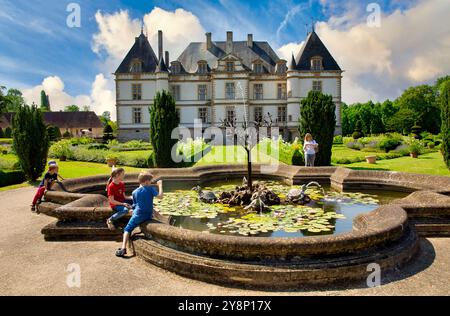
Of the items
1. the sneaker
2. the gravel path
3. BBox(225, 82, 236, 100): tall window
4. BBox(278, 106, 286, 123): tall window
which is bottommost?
the gravel path

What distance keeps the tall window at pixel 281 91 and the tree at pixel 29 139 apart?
103ft

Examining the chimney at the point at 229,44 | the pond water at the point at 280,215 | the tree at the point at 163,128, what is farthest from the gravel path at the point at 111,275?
the chimney at the point at 229,44

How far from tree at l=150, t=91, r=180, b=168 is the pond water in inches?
267

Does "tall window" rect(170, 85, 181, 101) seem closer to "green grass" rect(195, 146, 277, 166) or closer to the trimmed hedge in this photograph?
"green grass" rect(195, 146, 277, 166)

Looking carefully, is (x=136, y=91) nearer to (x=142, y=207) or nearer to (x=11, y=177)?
(x=11, y=177)

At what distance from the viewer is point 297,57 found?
40969 millimetres

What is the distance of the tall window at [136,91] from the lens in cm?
4138

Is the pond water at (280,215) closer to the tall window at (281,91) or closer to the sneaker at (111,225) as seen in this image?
the sneaker at (111,225)

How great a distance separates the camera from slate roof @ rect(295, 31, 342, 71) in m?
40.5

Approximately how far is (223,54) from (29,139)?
32209mm

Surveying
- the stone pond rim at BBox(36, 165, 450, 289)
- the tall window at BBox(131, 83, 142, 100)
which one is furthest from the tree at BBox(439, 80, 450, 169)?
the tall window at BBox(131, 83, 142, 100)

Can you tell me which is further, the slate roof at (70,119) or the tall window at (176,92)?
the slate roof at (70,119)
